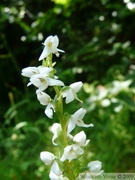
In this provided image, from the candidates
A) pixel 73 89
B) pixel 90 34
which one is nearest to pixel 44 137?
pixel 90 34

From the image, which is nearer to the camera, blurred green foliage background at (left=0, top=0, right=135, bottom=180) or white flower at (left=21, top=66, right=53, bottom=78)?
white flower at (left=21, top=66, right=53, bottom=78)

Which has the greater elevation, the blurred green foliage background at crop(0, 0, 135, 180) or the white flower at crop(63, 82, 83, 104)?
the blurred green foliage background at crop(0, 0, 135, 180)

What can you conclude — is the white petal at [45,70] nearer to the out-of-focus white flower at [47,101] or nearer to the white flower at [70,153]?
the out-of-focus white flower at [47,101]

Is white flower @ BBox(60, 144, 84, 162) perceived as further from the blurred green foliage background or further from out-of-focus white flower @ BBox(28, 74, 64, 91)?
the blurred green foliage background

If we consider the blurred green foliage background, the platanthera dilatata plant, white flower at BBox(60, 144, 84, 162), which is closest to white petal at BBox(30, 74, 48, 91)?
the platanthera dilatata plant

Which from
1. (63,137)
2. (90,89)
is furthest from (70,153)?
(90,89)

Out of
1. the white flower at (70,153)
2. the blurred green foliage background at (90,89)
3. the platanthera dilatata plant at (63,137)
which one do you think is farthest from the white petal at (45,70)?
the blurred green foliage background at (90,89)

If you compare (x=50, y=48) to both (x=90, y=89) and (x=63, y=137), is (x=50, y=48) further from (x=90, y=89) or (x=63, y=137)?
(x=90, y=89)
